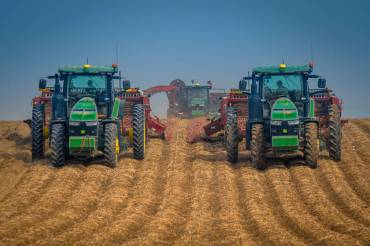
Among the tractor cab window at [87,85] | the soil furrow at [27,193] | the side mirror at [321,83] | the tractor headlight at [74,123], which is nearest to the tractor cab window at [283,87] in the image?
the side mirror at [321,83]

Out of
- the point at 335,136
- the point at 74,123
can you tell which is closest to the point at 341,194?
the point at 335,136

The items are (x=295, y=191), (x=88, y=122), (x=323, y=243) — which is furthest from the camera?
(x=88, y=122)

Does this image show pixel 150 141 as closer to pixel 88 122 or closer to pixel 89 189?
pixel 88 122

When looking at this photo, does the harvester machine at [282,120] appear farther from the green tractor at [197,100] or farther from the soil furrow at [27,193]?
the green tractor at [197,100]

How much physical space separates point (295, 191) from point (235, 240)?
4.59m

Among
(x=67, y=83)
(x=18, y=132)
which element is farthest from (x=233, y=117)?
(x=18, y=132)

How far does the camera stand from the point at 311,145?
16.4 m

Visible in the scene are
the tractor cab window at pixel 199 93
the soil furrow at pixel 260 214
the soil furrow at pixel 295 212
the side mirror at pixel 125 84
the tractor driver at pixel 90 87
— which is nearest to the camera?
the soil furrow at pixel 295 212

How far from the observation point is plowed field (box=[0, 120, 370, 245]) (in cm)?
1020

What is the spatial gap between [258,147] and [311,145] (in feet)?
4.88

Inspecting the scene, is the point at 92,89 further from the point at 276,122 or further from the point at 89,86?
the point at 276,122

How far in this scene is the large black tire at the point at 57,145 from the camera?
16.7 meters

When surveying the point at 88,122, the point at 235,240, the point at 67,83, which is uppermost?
the point at 67,83

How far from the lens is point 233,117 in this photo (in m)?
18.1
